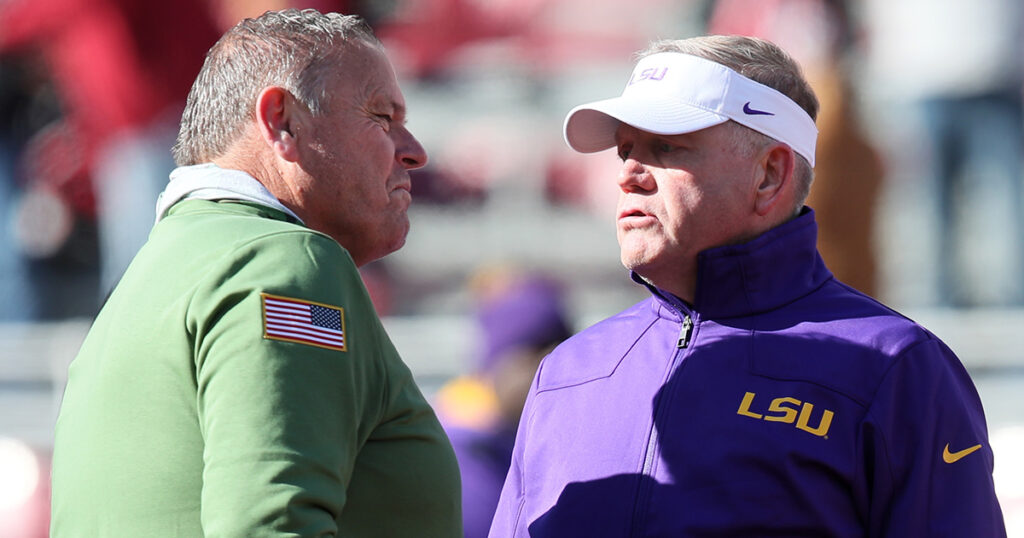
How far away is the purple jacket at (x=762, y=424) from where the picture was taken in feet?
6.60

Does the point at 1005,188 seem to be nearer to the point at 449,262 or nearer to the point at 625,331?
the point at 449,262

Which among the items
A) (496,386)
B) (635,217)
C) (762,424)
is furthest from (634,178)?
(496,386)

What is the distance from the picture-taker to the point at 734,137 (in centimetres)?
230

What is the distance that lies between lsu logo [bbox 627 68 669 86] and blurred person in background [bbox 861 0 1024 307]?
4.31 m

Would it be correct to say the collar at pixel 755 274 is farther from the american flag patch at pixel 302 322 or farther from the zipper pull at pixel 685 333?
the american flag patch at pixel 302 322

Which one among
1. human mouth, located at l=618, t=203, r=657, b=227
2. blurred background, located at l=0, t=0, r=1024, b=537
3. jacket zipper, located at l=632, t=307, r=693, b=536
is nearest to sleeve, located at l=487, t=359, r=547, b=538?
jacket zipper, located at l=632, t=307, r=693, b=536

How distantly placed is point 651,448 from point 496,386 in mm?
1748

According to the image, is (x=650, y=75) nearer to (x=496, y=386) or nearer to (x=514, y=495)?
(x=514, y=495)

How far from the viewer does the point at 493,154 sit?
779 cm

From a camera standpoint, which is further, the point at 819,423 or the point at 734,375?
the point at 734,375

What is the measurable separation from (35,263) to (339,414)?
7474mm

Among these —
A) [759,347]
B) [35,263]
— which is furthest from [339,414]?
[35,263]

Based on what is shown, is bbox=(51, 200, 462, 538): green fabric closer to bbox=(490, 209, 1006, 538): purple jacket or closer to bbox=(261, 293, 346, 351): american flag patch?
bbox=(261, 293, 346, 351): american flag patch

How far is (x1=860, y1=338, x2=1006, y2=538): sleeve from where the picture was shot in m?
1.97
